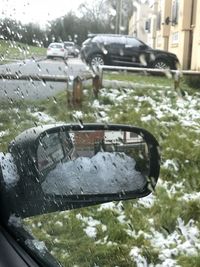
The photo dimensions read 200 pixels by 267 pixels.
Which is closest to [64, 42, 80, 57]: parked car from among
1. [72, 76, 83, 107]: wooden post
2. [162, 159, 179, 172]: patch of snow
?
[72, 76, 83, 107]: wooden post

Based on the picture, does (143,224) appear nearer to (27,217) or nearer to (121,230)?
(121,230)

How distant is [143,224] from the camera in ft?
4.45

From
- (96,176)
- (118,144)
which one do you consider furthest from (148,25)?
(96,176)

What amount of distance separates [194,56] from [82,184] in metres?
0.43

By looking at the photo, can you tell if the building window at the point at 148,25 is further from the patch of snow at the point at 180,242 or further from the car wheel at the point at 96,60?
the patch of snow at the point at 180,242

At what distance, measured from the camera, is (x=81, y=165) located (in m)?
1.20

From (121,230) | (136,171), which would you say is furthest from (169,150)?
(121,230)

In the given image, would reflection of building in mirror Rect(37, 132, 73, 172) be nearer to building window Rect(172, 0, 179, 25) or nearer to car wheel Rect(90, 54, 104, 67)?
car wheel Rect(90, 54, 104, 67)

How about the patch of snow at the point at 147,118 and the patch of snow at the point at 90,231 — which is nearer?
the patch of snow at the point at 147,118

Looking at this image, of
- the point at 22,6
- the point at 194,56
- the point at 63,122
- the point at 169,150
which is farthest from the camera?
the point at 22,6

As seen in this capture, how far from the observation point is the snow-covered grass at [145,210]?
1125 mm

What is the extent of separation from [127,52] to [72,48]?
18 cm

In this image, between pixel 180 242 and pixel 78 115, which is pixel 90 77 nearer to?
pixel 78 115

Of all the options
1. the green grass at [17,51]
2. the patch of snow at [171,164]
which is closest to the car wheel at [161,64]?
the patch of snow at [171,164]
